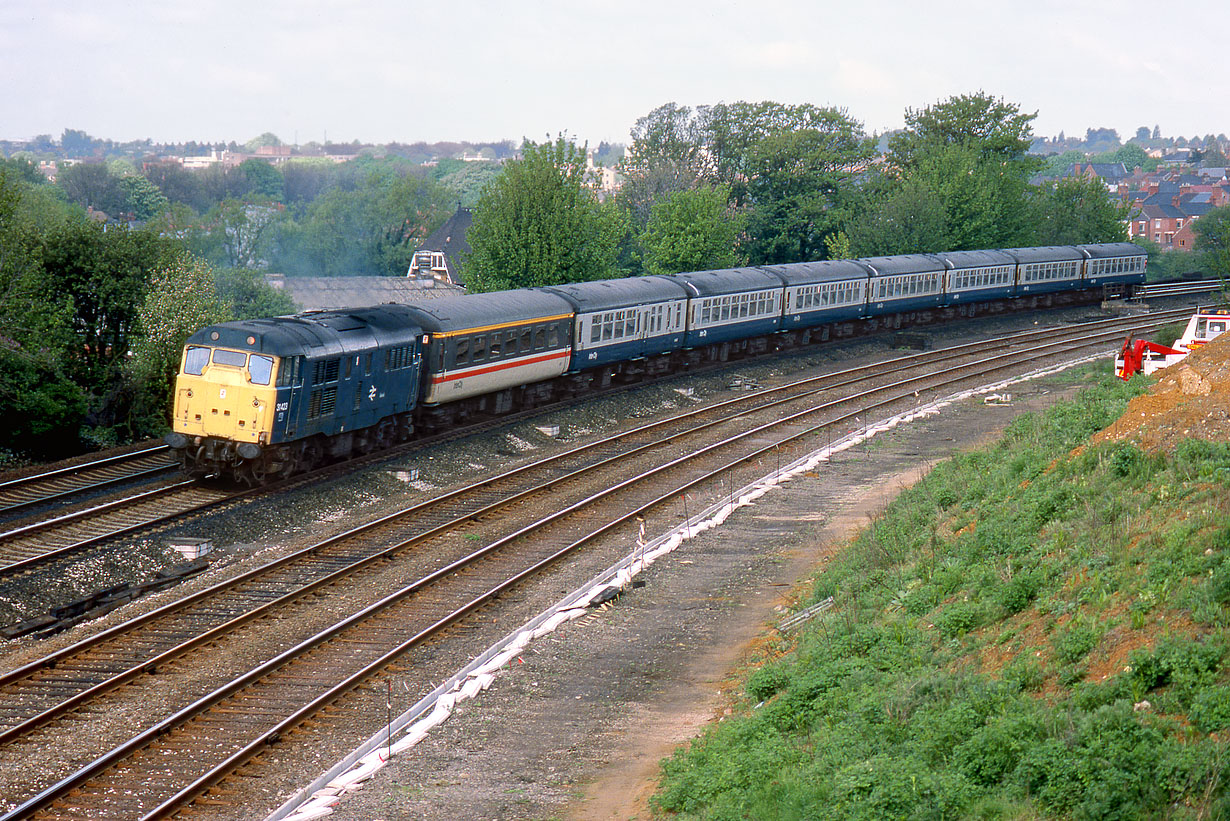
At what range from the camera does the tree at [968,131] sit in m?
86.8

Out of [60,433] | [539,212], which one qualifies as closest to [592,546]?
[60,433]

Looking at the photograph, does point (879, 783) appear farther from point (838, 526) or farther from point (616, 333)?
point (616, 333)

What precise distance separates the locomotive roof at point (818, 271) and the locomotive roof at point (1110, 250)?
2268cm

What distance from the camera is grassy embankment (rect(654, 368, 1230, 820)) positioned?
8898 mm

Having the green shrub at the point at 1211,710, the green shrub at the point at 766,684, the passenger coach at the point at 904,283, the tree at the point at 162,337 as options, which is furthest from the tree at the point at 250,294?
the green shrub at the point at 1211,710

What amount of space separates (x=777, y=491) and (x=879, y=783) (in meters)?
15.5

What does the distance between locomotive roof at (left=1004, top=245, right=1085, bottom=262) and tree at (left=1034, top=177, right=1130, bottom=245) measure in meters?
18.9

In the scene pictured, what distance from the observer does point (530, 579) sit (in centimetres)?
1886

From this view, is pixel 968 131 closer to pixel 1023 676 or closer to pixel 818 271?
pixel 818 271

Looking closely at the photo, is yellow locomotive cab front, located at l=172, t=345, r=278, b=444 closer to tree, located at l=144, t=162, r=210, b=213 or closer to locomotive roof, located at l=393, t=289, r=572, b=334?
locomotive roof, located at l=393, t=289, r=572, b=334

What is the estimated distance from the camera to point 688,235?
191 feet

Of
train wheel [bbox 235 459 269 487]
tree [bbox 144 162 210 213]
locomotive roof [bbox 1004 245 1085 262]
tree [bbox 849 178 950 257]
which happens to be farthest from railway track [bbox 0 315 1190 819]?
tree [bbox 144 162 210 213]

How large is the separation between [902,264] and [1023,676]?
144 ft

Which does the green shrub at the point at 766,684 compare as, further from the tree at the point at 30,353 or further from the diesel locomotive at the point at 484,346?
the tree at the point at 30,353
